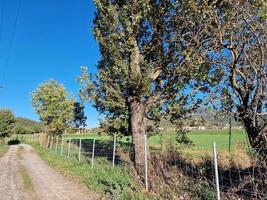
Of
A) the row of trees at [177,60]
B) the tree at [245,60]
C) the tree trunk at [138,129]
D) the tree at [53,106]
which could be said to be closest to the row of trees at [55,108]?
the tree at [53,106]

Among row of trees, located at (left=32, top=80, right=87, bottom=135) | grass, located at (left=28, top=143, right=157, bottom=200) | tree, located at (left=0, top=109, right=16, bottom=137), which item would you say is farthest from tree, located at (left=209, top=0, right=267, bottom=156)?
tree, located at (left=0, top=109, right=16, bottom=137)

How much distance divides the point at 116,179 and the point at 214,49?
546 cm

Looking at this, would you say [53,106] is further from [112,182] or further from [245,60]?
[245,60]

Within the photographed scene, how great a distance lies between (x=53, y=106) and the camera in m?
39.8

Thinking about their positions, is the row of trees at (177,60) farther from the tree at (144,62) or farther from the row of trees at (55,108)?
the row of trees at (55,108)

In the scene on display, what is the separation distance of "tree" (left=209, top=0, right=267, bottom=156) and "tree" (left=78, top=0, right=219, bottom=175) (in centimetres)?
145

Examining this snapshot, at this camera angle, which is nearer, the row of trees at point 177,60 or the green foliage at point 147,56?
the row of trees at point 177,60

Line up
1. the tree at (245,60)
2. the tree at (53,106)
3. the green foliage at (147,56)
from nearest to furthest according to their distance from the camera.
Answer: the tree at (245,60)
the green foliage at (147,56)
the tree at (53,106)

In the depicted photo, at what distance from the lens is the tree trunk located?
42.2ft

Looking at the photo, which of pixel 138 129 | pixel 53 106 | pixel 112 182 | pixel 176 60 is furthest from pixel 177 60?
pixel 53 106

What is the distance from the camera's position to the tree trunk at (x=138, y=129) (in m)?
12.9

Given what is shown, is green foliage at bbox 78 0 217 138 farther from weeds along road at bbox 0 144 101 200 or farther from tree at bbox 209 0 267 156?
weeds along road at bbox 0 144 101 200

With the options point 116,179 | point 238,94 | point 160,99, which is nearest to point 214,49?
point 238,94

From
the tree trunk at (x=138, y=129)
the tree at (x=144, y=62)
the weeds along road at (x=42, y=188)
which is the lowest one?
the weeds along road at (x=42, y=188)
